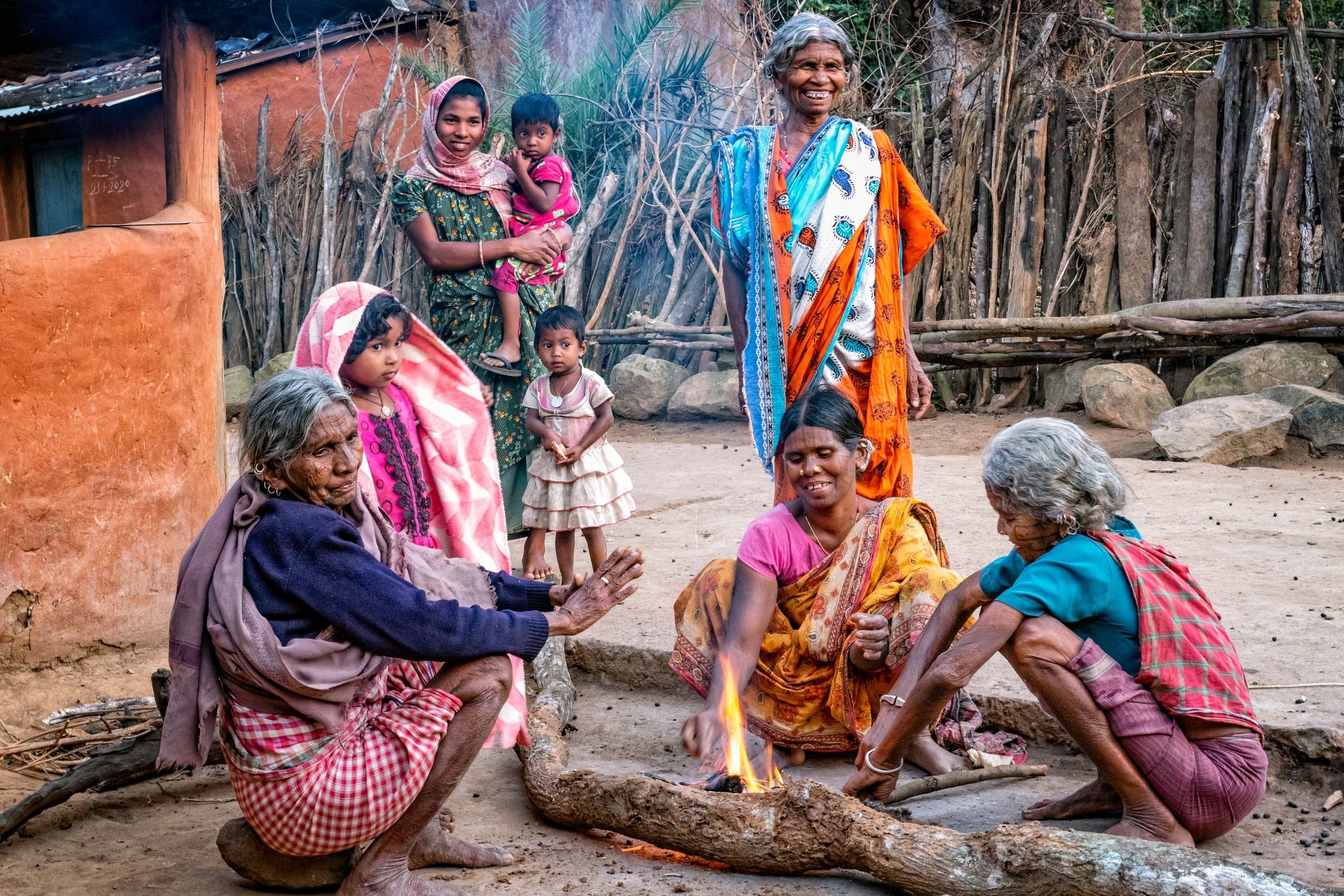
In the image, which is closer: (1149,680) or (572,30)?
(1149,680)

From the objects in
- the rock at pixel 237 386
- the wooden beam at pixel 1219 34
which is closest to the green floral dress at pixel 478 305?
the wooden beam at pixel 1219 34

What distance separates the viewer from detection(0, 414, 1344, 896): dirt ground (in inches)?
114

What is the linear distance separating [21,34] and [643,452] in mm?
4697

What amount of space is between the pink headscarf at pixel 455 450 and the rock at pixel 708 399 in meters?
6.17

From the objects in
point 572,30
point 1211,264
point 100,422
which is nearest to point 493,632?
point 100,422

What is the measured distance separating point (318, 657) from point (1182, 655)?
191 centimetres

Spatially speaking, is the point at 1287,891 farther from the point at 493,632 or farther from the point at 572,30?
the point at 572,30

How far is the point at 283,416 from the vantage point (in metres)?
2.66

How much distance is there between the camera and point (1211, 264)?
894 cm

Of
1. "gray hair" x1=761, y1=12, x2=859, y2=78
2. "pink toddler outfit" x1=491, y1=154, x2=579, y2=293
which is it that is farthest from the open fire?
"pink toddler outfit" x1=491, y1=154, x2=579, y2=293

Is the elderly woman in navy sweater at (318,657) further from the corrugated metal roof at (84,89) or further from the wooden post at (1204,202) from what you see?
the corrugated metal roof at (84,89)

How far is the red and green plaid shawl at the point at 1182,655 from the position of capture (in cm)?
276

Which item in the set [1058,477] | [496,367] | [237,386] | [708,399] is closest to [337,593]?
[1058,477]

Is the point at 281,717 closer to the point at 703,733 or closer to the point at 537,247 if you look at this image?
the point at 703,733
